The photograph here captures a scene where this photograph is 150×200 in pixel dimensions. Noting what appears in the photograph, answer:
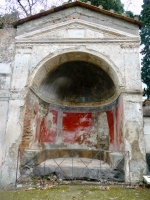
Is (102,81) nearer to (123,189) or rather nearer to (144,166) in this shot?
(144,166)

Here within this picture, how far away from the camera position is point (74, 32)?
23.4 ft

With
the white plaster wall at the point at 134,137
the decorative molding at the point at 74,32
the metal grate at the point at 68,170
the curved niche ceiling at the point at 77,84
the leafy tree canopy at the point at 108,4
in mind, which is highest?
the leafy tree canopy at the point at 108,4

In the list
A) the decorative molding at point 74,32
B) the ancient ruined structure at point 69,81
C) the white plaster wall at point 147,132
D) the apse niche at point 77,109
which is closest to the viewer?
the ancient ruined structure at point 69,81

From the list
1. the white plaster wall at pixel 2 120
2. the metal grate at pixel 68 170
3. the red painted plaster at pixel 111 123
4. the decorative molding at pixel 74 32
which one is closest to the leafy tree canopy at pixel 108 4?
the decorative molding at pixel 74 32

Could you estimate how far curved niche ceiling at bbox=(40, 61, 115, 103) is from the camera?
7.93 m

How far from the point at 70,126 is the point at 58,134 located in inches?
27.8

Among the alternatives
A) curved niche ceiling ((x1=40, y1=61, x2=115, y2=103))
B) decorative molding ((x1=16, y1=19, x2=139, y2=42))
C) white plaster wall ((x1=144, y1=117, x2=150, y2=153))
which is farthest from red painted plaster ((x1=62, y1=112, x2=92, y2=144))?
decorative molding ((x1=16, y1=19, x2=139, y2=42))

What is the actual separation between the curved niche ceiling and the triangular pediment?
3.86 ft

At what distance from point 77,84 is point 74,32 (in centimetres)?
283

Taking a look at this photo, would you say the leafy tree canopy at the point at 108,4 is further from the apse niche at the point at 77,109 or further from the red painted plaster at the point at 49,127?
the red painted plaster at the point at 49,127

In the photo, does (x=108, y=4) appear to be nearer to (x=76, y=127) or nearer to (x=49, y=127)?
(x=76, y=127)

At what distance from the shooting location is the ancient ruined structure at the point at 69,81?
19.4 feet

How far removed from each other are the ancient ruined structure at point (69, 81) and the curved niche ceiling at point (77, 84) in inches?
1.9

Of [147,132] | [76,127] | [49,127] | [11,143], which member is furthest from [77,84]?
[11,143]
